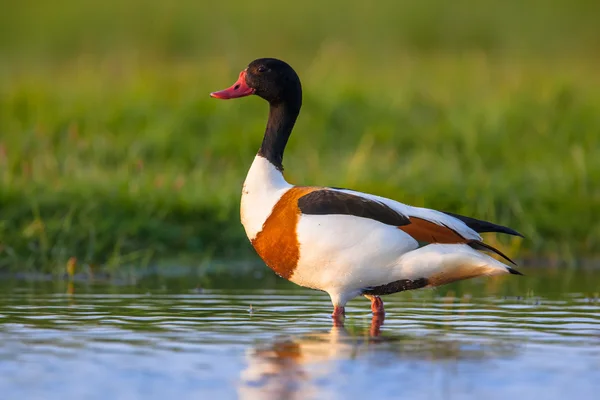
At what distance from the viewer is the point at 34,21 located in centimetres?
2403

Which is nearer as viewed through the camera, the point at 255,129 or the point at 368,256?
the point at 368,256

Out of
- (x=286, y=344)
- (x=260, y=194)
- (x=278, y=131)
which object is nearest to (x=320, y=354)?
(x=286, y=344)

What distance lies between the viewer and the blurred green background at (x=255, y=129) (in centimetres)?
1100

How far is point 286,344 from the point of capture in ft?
22.7

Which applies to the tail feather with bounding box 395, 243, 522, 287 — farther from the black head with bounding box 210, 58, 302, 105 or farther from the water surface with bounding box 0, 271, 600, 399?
the black head with bounding box 210, 58, 302, 105

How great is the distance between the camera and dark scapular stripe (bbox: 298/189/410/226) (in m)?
7.84

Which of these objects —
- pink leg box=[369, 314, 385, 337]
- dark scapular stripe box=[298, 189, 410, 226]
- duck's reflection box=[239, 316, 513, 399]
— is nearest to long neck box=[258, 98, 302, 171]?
dark scapular stripe box=[298, 189, 410, 226]

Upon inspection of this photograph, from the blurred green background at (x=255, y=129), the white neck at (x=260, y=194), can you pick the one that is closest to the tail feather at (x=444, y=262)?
the white neck at (x=260, y=194)

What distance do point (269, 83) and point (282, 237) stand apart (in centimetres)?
136

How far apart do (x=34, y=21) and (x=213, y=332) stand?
1777cm

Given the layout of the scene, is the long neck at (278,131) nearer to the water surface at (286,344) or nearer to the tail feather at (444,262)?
the water surface at (286,344)

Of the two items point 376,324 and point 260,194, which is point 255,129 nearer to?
point 260,194

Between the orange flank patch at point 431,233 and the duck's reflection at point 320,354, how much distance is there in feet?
2.06

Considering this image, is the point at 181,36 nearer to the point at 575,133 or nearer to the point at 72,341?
the point at 575,133
